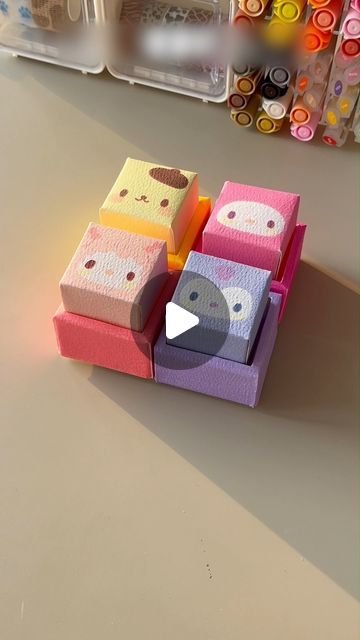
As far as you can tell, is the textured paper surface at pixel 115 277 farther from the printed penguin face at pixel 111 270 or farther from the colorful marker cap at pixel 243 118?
the colorful marker cap at pixel 243 118

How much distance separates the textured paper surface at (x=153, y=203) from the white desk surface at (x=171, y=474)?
0.70 ft

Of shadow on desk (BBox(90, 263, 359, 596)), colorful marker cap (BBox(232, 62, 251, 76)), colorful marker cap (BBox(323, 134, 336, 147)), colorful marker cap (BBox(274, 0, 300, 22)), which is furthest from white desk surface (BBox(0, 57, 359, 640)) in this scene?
colorful marker cap (BBox(274, 0, 300, 22))

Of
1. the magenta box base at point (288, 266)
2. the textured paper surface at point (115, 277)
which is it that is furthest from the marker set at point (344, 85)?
the textured paper surface at point (115, 277)

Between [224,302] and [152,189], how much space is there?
0.89ft

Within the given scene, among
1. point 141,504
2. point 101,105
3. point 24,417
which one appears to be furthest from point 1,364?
point 101,105

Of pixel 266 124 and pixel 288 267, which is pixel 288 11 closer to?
pixel 266 124

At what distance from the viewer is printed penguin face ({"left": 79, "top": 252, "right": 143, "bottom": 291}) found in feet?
3.91

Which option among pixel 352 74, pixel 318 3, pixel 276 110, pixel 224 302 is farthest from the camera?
pixel 276 110

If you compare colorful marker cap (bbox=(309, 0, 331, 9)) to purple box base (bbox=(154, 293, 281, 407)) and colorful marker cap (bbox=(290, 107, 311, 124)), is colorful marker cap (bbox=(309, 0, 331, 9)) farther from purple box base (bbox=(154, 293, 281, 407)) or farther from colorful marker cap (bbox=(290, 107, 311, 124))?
purple box base (bbox=(154, 293, 281, 407))

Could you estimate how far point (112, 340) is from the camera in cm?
123

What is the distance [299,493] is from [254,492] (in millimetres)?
71

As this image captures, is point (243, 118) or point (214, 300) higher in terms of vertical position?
point (243, 118)

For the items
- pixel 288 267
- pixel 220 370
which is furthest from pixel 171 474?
pixel 288 267

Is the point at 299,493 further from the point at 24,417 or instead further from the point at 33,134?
the point at 33,134
